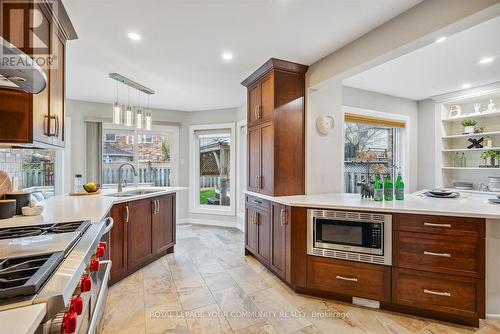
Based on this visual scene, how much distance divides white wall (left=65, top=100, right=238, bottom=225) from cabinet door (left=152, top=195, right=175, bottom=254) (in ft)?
5.67

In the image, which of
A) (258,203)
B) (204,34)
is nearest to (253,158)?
(258,203)

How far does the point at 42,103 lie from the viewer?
5.31ft

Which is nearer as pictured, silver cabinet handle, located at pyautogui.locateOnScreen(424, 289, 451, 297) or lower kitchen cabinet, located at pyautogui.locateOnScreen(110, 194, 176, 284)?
silver cabinet handle, located at pyautogui.locateOnScreen(424, 289, 451, 297)

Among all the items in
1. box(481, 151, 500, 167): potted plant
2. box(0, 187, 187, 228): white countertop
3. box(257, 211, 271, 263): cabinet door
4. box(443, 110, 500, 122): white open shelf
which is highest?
box(443, 110, 500, 122): white open shelf

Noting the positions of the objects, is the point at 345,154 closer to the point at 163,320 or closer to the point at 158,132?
the point at 163,320

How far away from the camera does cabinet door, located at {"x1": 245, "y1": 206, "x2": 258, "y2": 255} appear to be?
10.5 ft

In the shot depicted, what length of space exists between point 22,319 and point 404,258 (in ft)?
7.81

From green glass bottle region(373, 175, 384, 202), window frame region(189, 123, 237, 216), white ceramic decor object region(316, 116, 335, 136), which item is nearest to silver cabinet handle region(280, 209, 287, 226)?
green glass bottle region(373, 175, 384, 202)

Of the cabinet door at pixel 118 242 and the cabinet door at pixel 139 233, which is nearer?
the cabinet door at pixel 118 242

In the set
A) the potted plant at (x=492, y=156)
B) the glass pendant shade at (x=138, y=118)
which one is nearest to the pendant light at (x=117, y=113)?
the glass pendant shade at (x=138, y=118)

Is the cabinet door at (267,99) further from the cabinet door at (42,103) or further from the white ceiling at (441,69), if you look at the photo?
the cabinet door at (42,103)

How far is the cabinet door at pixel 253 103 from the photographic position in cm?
321

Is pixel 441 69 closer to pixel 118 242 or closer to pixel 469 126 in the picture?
pixel 469 126

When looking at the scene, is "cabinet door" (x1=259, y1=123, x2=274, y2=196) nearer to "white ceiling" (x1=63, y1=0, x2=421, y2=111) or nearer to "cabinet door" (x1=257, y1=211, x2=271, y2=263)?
"cabinet door" (x1=257, y1=211, x2=271, y2=263)
